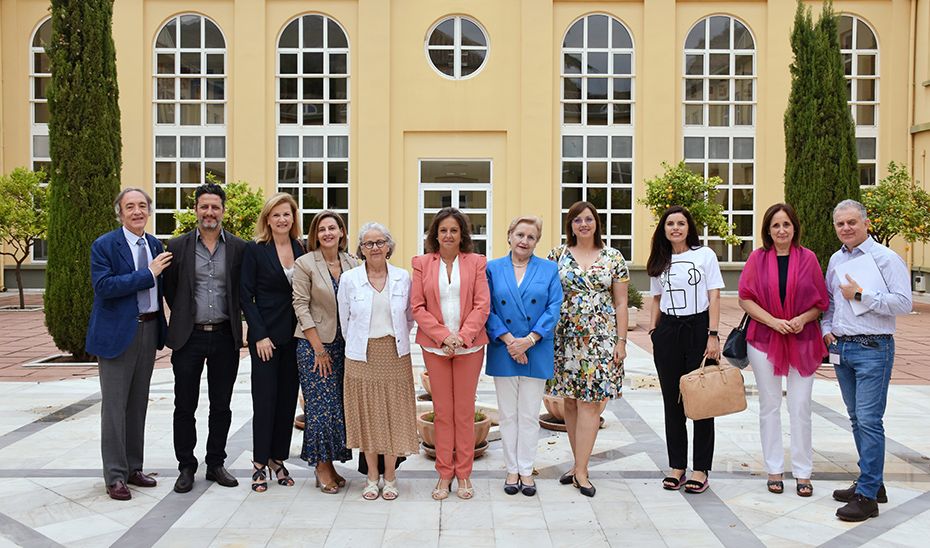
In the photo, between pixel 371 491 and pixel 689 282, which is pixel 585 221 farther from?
pixel 371 491

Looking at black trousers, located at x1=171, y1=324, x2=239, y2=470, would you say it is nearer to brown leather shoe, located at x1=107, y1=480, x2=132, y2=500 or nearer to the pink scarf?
brown leather shoe, located at x1=107, y1=480, x2=132, y2=500

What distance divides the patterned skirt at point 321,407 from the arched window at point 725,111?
56.0ft

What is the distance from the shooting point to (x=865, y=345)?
496 centimetres

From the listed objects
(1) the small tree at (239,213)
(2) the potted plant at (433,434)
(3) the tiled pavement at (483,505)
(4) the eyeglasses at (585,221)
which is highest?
(1) the small tree at (239,213)

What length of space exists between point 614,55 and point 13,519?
1847cm

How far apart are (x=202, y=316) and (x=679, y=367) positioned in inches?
121

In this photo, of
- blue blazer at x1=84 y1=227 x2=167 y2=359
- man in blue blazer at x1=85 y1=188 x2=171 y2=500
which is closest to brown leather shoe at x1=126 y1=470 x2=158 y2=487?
man in blue blazer at x1=85 y1=188 x2=171 y2=500

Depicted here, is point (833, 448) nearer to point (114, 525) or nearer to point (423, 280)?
point (423, 280)

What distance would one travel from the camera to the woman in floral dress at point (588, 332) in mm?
5289

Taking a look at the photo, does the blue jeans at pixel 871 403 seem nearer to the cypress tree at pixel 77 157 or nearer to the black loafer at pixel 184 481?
the black loafer at pixel 184 481

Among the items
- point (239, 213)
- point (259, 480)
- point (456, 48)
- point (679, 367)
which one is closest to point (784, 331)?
point (679, 367)

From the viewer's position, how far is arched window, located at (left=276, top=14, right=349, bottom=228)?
2062 cm

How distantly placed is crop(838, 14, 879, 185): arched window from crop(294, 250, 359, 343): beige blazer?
19453mm

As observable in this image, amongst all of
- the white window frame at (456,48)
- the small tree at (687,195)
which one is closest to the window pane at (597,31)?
the white window frame at (456,48)
